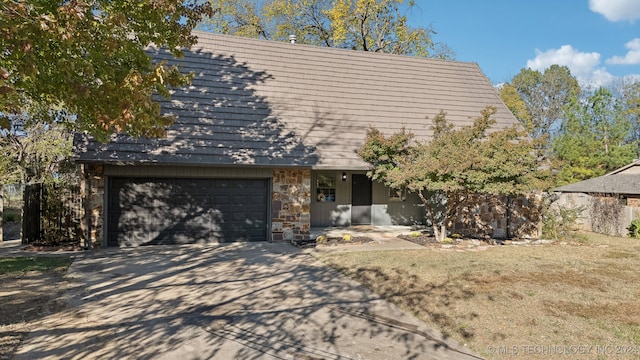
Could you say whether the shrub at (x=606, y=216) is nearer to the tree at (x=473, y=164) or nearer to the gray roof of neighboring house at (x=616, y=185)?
the gray roof of neighboring house at (x=616, y=185)

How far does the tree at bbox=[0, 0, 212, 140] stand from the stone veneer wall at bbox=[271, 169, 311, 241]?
5.37 metres

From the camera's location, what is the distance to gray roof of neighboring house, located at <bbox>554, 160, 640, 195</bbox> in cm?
2008

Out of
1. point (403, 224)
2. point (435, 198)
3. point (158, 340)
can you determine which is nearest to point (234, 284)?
point (158, 340)

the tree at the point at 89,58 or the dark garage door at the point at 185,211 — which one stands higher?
the tree at the point at 89,58

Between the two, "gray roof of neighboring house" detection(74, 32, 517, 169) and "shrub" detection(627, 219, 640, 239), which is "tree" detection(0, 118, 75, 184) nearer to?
"gray roof of neighboring house" detection(74, 32, 517, 169)

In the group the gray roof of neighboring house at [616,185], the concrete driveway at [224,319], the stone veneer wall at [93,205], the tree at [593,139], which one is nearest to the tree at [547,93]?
the tree at [593,139]

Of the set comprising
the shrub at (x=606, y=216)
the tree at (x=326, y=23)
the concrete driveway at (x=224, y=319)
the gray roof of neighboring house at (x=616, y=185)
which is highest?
the tree at (x=326, y=23)

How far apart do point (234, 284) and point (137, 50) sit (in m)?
4.21

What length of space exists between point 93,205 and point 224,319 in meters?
6.64

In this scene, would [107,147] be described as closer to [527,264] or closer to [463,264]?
[463,264]

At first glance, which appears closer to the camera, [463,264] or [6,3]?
[6,3]

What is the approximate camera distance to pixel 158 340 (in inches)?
191

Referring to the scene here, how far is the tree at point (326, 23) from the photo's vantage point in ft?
82.7

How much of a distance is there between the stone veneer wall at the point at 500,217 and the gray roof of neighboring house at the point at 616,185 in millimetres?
8757
